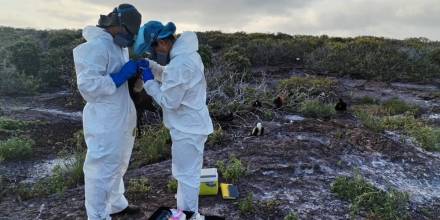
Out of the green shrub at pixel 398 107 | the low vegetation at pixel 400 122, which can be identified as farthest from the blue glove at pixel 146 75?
the green shrub at pixel 398 107

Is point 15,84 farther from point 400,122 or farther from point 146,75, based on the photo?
point 146,75

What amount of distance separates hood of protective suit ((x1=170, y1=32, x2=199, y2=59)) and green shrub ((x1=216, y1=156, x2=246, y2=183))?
1848 mm

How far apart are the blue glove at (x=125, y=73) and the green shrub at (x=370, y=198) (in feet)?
7.57

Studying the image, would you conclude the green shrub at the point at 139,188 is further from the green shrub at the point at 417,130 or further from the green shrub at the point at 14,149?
the green shrub at the point at 417,130

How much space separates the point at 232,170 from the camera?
5.52 metres

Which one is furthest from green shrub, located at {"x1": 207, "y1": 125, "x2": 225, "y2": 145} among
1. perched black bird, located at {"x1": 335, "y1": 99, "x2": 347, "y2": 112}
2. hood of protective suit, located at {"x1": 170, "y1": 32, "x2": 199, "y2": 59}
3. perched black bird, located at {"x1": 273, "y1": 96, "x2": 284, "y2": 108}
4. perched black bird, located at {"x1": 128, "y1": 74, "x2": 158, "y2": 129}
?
hood of protective suit, located at {"x1": 170, "y1": 32, "x2": 199, "y2": 59}

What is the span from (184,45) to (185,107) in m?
0.45

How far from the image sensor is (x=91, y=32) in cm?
405

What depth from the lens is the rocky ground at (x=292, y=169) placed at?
495cm

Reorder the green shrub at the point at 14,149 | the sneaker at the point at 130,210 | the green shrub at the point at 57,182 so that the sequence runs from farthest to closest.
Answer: the green shrub at the point at 14,149
the green shrub at the point at 57,182
the sneaker at the point at 130,210

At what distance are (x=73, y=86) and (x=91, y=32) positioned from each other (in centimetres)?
644

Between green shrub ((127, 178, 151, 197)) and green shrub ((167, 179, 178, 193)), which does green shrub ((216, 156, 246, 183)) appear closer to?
green shrub ((167, 179, 178, 193))

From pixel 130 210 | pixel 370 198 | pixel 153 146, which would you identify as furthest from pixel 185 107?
pixel 153 146

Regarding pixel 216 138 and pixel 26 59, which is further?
pixel 26 59
